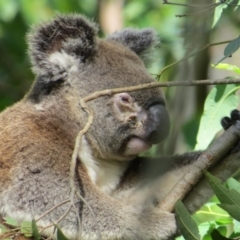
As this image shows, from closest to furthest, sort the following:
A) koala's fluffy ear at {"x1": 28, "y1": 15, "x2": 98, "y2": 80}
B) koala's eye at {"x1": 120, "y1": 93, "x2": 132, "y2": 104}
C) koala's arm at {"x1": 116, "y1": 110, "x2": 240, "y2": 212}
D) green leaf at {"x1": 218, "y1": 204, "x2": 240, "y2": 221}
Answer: green leaf at {"x1": 218, "y1": 204, "x2": 240, "y2": 221} → koala's arm at {"x1": 116, "y1": 110, "x2": 240, "y2": 212} → koala's eye at {"x1": 120, "y1": 93, "x2": 132, "y2": 104} → koala's fluffy ear at {"x1": 28, "y1": 15, "x2": 98, "y2": 80}

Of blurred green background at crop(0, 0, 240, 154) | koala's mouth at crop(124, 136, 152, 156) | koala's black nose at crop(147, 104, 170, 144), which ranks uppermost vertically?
koala's black nose at crop(147, 104, 170, 144)

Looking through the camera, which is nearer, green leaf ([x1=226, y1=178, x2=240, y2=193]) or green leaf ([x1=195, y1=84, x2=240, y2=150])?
green leaf ([x1=226, y1=178, x2=240, y2=193])

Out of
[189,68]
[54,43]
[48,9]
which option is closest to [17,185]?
[54,43]

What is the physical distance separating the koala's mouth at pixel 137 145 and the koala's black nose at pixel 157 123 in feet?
0.18

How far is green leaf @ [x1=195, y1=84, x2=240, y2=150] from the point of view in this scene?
12.6 ft

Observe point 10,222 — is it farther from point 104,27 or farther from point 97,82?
point 104,27

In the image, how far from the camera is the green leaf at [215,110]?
152 inches

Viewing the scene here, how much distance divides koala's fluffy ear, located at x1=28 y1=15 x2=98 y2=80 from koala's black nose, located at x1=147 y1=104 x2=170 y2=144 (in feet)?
1.92

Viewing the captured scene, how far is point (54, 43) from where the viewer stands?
3859 millimetres

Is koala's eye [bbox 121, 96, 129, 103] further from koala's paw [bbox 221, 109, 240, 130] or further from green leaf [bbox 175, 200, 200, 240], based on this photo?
green leaf [bbox 175, 200, 200, 240]

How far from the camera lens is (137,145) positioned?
3.67m

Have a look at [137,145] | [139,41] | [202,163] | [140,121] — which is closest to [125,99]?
[140,121]

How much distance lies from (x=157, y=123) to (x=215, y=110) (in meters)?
0.48

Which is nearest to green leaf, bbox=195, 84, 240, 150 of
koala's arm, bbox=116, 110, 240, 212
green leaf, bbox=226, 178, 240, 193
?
koala's arm, bbox=116, 110, 240, 212
